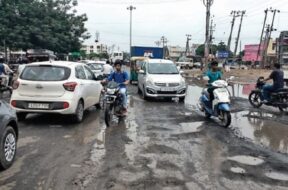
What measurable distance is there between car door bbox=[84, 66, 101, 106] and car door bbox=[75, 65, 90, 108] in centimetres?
29

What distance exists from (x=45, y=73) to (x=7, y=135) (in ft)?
14.0

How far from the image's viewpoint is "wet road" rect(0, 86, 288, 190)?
589 centimetres

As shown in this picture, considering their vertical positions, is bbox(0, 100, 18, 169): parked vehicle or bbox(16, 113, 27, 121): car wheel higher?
bbox(0, 100, 18, 169): parked vehicle

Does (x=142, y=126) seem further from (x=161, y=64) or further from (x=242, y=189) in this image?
(x=161, y=64)

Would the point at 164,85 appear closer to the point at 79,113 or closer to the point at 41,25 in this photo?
the point at 79,113

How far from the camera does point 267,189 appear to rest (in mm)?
5703

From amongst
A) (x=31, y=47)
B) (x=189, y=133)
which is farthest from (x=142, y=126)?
(x=31, y=47)

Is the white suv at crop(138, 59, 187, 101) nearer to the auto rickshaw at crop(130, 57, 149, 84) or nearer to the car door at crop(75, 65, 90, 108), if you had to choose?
the car door at crop(75, 65, 90, 108)

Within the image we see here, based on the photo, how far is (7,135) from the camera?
660 centimetres

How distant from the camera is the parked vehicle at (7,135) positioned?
20.7 ft

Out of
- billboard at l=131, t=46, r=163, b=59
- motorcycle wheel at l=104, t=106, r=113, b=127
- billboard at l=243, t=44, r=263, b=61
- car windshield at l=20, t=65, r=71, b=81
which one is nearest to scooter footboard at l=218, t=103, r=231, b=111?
motorcycle wheel at l=104, t=106, r=113, b=127

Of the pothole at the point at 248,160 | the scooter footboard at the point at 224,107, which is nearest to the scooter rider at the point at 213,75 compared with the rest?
the scooter footboard at the point at 224,107

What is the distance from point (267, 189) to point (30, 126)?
6.55 metres

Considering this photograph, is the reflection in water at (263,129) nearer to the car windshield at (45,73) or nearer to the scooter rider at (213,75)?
the scooter rider at (213,75)
